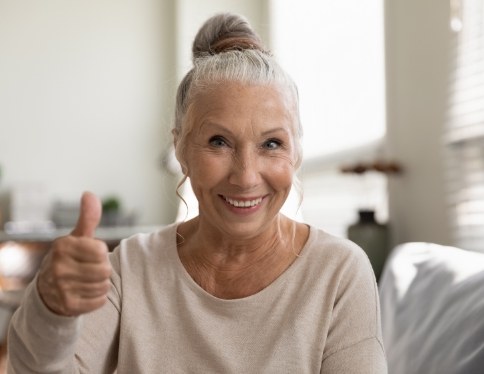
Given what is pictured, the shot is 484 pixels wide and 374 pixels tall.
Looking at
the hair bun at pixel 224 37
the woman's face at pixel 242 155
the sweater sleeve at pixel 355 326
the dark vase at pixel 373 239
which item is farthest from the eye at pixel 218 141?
the dark vase at pixel 373 239

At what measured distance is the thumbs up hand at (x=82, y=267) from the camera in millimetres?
920

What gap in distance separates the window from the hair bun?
1.28 metres

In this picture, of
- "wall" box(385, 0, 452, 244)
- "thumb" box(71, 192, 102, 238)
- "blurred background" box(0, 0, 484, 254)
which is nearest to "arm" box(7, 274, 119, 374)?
"thumb" box(71, 192, 102, 238)

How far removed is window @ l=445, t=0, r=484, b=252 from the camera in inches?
101

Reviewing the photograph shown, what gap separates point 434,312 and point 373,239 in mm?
1581

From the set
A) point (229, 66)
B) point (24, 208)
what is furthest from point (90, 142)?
point (229, 66)

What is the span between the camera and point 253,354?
138 centimetres

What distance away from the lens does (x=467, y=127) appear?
104 inches

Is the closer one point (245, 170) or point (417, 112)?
point (245, 170)

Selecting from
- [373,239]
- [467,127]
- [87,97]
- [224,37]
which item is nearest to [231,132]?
[224,37]

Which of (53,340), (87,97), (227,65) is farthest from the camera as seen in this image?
(87,97)

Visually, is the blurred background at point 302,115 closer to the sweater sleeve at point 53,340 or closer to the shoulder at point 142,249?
the shoulder at point 142,249

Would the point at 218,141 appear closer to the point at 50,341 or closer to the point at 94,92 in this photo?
the point at 50,341

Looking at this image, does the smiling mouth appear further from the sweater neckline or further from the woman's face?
the sweater neckline
